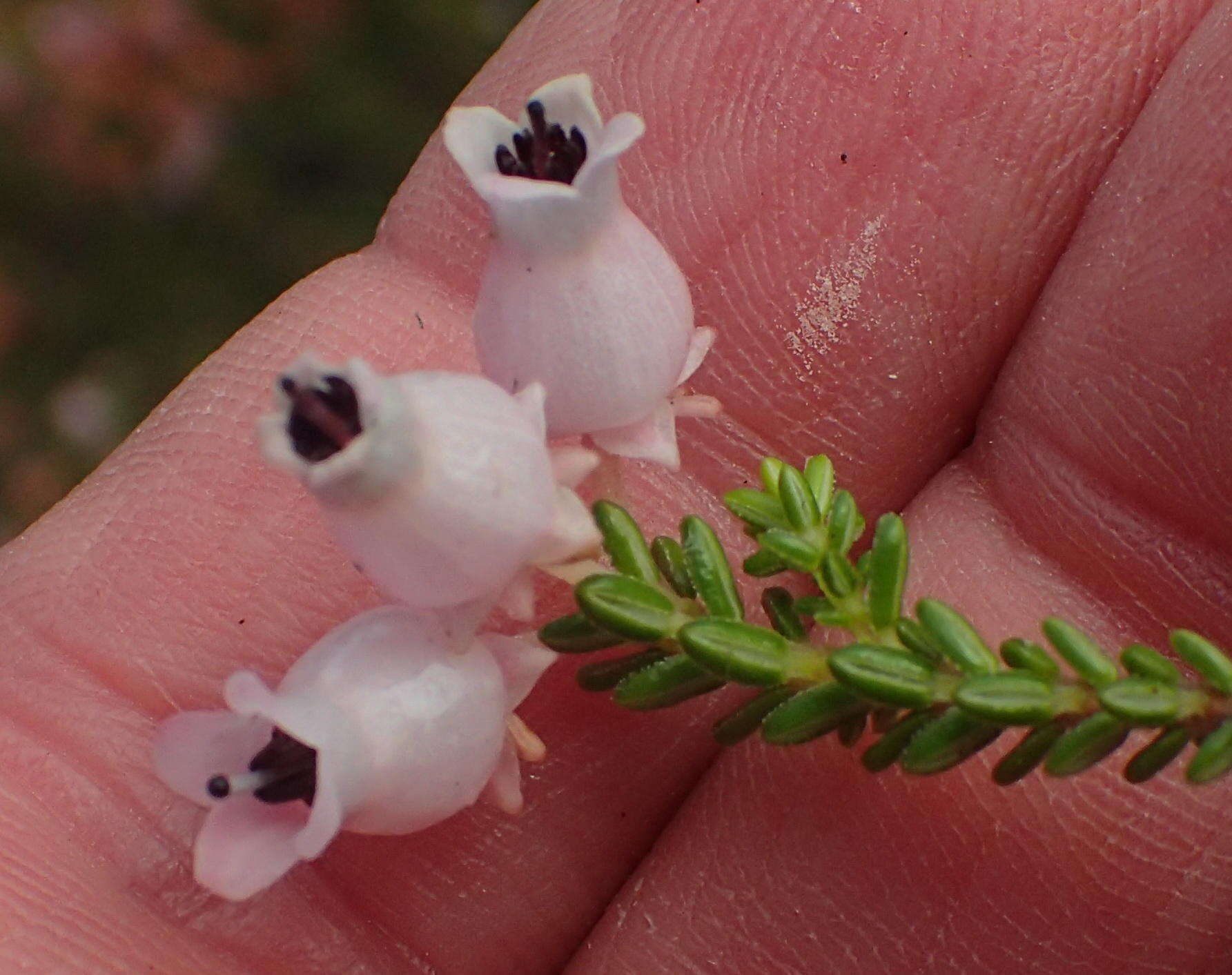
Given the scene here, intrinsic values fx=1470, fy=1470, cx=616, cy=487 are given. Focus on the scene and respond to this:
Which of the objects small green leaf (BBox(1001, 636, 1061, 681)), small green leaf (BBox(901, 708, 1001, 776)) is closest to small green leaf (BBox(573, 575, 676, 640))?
small green leaf (BBox(901, 708, 1001, 776))

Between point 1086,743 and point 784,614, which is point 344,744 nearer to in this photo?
point 784,614

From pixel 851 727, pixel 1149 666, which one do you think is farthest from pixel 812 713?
pixel 1149 666

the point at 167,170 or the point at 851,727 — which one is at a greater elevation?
the point at 851,727

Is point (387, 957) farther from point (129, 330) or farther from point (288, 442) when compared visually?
point (129, 330)

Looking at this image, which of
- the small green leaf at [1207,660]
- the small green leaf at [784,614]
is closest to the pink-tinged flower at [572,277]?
the small green leaf at [784,614]

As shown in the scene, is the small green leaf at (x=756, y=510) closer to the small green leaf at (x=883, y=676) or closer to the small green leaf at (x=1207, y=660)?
the small green leaf at (x=883, y=676)

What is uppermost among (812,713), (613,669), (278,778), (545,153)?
(545,153)

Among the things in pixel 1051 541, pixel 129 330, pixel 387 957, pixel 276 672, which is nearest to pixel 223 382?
pixel 276 672
